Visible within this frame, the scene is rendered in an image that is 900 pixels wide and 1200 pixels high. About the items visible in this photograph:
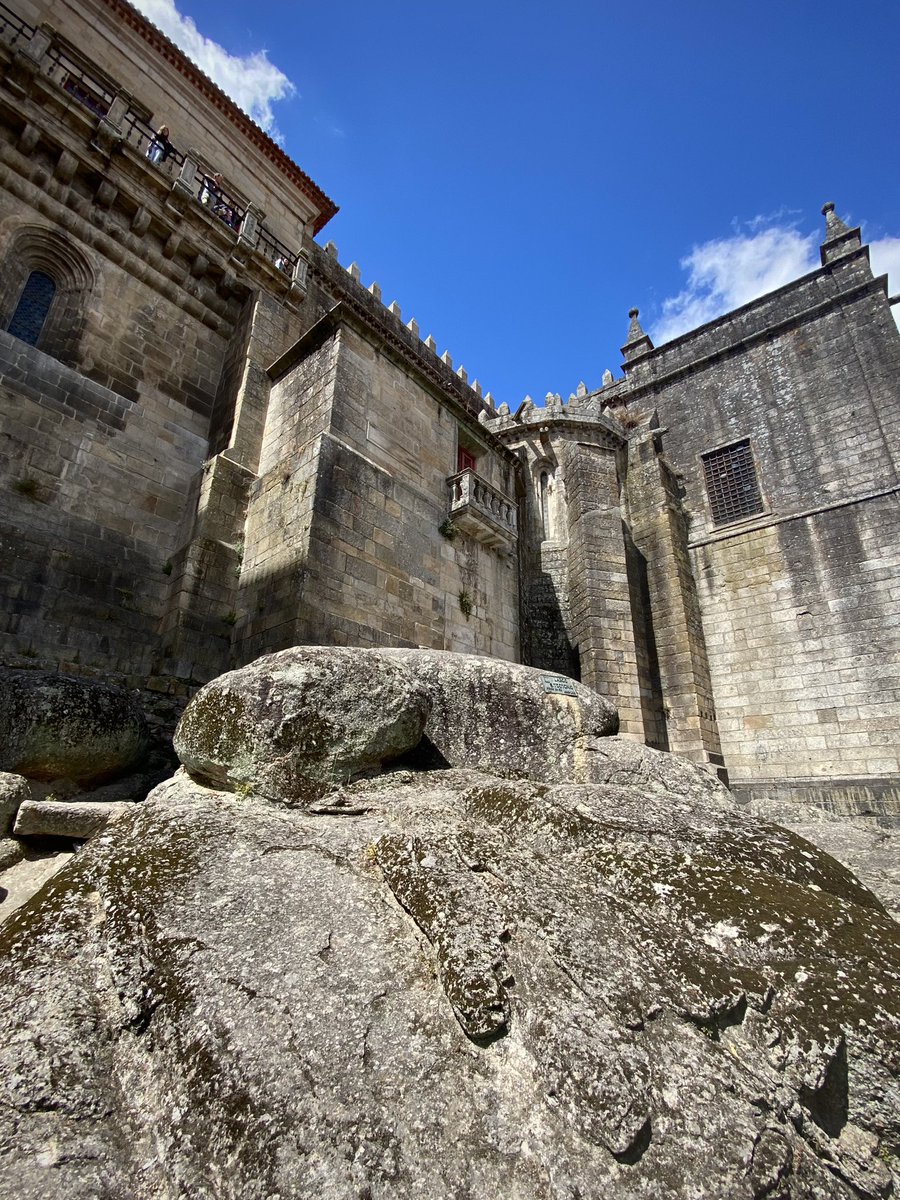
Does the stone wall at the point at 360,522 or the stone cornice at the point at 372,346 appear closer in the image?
the stone wall at the point at 360,522

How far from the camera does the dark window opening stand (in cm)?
1243

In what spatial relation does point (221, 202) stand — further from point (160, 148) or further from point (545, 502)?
point (545, 502)

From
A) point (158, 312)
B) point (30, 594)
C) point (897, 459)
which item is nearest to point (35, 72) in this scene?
point (158, 312)

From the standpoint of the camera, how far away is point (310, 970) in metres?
2.26

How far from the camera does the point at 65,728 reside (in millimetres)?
5375

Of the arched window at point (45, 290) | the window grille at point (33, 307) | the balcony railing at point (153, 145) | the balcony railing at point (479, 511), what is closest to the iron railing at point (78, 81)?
the balcony railing at point (153, 145)

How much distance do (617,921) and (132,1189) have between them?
1797 mm

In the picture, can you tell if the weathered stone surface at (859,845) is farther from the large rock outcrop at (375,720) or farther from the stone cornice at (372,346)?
the stone cornice at (372,346)

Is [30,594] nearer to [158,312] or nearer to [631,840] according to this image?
[158,312]

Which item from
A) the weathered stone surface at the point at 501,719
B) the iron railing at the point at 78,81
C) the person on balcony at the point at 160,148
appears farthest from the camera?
the person on balcony at the point at 160,148

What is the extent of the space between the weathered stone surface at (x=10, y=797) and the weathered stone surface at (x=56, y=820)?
14 centimetres

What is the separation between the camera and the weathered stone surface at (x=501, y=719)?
4449 millimetres

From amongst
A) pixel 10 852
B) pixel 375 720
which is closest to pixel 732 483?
pixel 375 720

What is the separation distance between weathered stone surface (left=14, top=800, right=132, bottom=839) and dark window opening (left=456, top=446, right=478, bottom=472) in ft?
31.5
